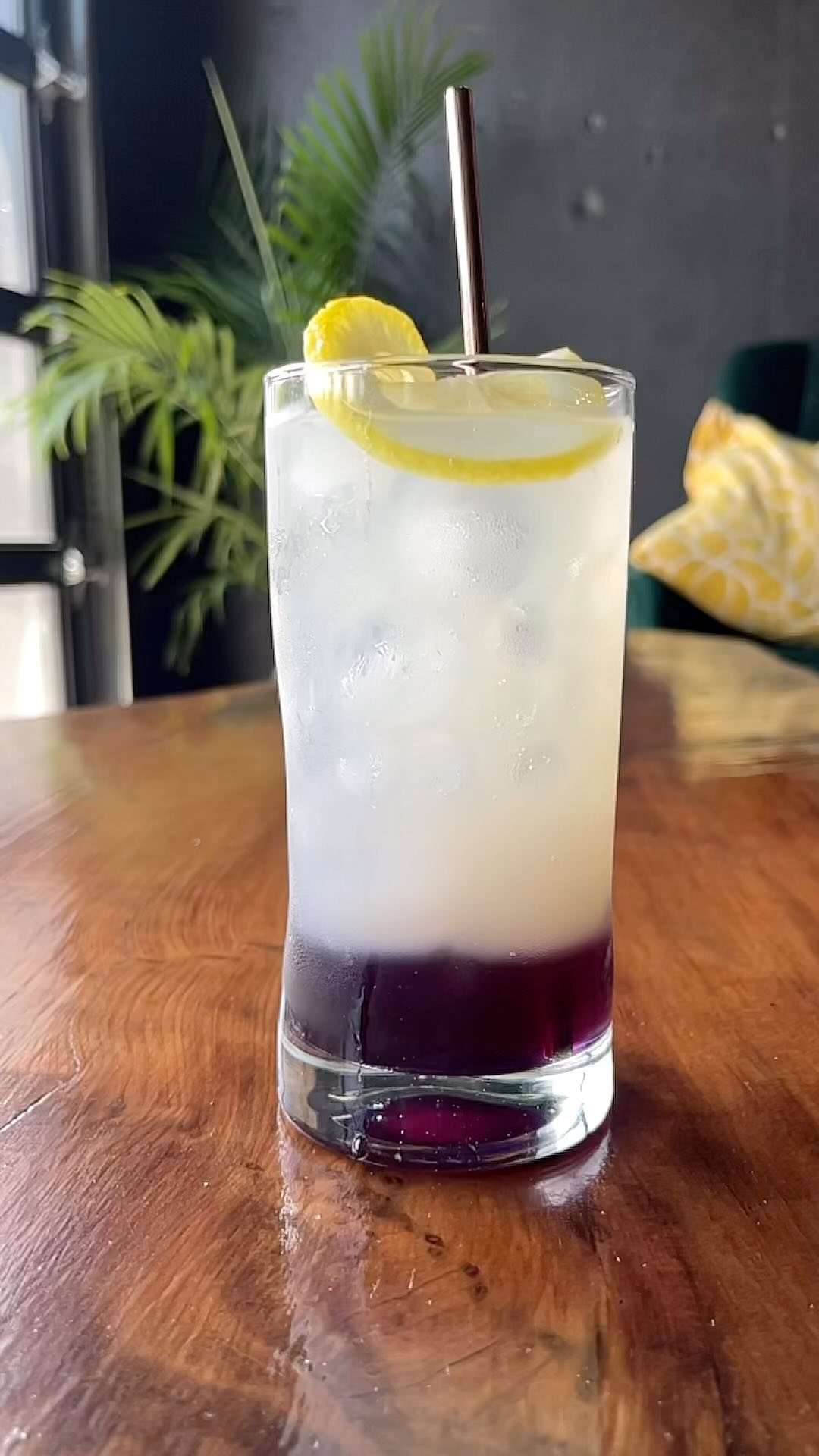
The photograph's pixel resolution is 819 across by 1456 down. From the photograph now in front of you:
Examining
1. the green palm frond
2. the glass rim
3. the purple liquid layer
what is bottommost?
the purple liquid layer

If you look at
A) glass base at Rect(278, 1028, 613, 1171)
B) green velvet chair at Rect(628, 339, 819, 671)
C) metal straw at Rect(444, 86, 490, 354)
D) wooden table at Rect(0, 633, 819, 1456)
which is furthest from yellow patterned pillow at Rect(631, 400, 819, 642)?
glass base at Rect(278, 1028, 613, 1171)

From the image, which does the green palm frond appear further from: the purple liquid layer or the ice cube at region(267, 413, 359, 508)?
the purple liquid layer

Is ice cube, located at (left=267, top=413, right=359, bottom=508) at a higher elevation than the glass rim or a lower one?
lower

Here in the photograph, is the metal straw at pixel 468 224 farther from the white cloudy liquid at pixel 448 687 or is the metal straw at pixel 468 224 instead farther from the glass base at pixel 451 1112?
the glass base at pixel 451 1112

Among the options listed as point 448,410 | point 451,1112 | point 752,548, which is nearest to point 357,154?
point 752,548

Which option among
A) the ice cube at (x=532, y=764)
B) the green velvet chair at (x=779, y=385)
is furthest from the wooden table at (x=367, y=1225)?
the green velvet chair at (x=779, y=385)

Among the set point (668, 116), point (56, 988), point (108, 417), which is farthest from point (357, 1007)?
point (668, 116)

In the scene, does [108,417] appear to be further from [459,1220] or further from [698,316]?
[459,1220]
